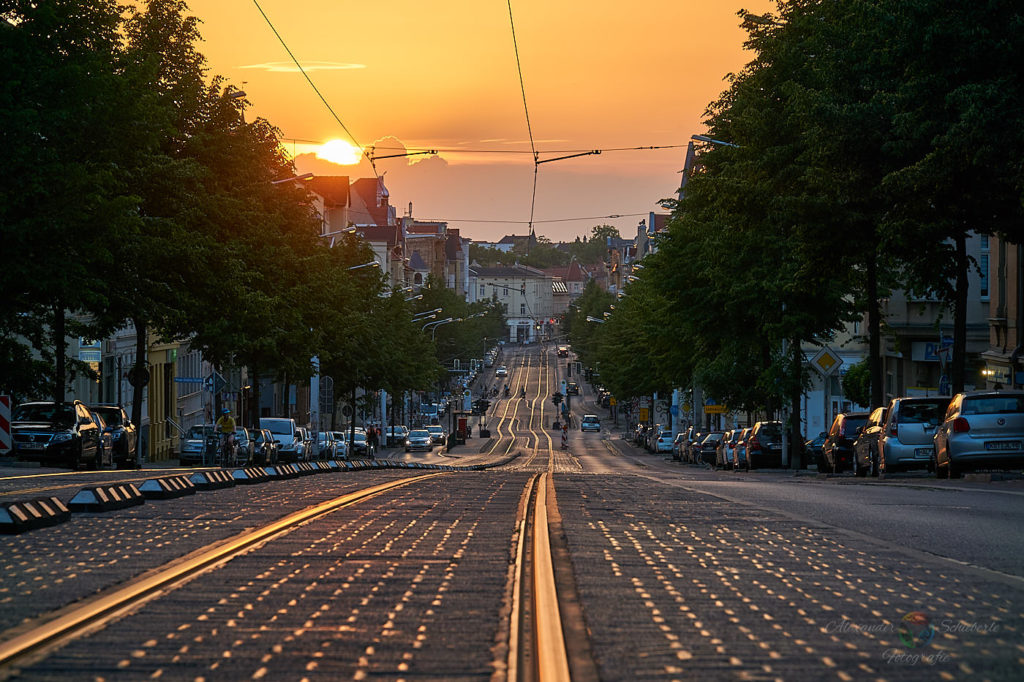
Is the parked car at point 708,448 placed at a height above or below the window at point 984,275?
below

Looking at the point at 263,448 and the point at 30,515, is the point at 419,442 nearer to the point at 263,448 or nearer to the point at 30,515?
the point at 263,448

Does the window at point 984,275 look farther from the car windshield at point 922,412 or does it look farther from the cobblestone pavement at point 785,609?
the cobblestone pavement at point 785,609

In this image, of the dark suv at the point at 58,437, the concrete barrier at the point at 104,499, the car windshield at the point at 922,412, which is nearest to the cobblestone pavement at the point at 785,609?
the concrete barrier at the point at 104,499

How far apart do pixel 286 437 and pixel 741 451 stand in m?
17.2

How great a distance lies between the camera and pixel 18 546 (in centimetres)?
920

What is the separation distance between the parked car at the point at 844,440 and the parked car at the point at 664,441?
164 ft

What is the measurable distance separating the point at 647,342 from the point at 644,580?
50.0m

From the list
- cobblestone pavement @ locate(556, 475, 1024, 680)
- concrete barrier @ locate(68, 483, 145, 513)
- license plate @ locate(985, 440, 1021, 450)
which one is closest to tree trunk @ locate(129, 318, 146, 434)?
license plate @ locate(985, 440, 1021, 450)

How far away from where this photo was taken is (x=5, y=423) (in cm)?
2544

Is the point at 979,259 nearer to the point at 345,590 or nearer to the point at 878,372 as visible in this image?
the point at 878,372

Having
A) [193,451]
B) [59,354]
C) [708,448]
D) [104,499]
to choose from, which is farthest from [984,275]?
[104,499]

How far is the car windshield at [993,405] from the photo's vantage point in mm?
23250

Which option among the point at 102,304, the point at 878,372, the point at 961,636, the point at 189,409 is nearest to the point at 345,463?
the point at 102,304

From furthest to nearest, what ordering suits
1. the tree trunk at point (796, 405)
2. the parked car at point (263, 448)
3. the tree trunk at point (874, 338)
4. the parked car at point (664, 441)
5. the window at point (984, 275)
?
the parked car at point (664, 441) < the window at point (984, 275) < the parked car at point (263, 448) < the tree trunk at point (796, 405) < the tree trunk at point (874, 338)
